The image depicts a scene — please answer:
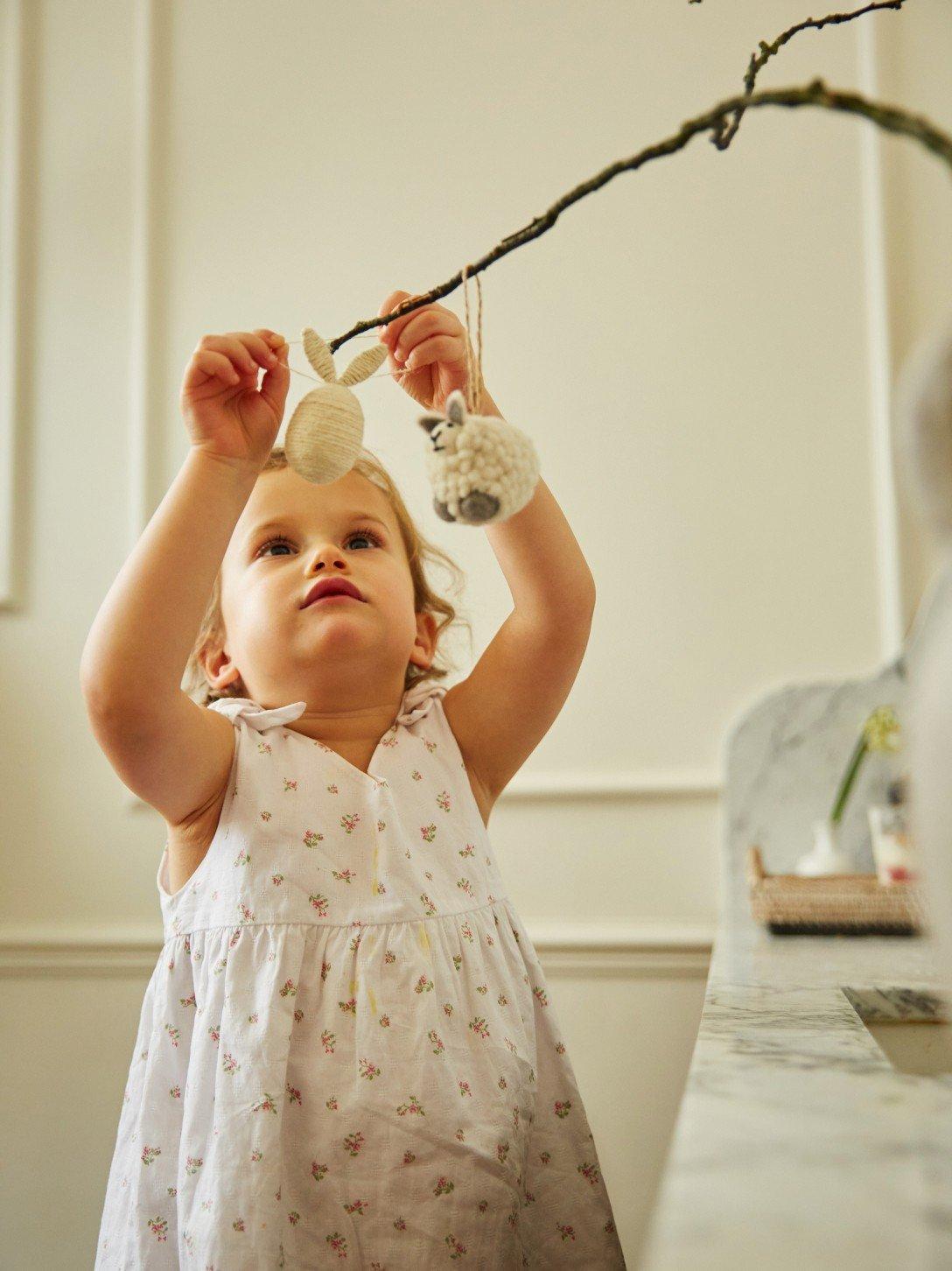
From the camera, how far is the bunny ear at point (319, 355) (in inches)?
25.3

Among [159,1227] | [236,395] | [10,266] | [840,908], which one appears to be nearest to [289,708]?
[236,395]

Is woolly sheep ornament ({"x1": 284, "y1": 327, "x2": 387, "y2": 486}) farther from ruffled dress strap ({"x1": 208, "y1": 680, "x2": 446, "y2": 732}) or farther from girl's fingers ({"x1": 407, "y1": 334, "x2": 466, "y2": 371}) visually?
ruffled dress strap ({"x1": 208, "y1": 680, "x2": 446, "y2": 732})

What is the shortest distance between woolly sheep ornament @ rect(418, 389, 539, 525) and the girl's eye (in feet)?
1.45

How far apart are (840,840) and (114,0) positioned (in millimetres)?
1531

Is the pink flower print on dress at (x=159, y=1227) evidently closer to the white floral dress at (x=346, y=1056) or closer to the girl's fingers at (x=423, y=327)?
the white floral dress at (x=346, y=1056)

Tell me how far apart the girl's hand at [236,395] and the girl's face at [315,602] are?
13cm

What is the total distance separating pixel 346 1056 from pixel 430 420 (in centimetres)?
44

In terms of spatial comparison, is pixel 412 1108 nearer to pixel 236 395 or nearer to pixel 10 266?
pixel 236 395

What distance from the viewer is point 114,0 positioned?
169 cm

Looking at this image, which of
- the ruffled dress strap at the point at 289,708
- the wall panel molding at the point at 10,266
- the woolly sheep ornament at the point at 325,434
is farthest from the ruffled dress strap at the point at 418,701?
the wall panel molding at the point at 10,266

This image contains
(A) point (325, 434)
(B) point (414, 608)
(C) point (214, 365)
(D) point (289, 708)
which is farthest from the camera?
(B) point (414, 608)

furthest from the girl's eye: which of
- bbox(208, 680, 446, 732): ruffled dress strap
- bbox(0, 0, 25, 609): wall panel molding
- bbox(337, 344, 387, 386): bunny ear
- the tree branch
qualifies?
bbox(0, 0, 25, 609): wall panel molding

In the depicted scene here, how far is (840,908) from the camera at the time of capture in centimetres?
109

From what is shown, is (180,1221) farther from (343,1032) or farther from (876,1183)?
(876,1183)
